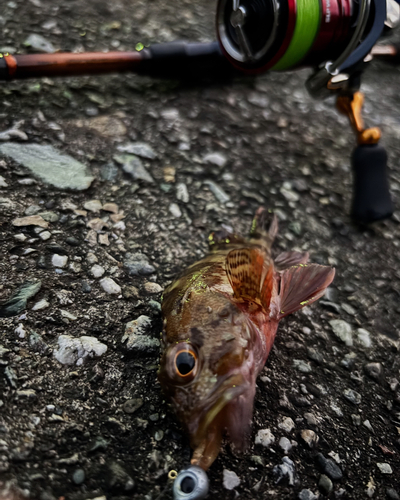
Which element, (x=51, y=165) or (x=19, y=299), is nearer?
(x=19, y=299)

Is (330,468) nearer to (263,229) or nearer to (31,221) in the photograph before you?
(263,229)

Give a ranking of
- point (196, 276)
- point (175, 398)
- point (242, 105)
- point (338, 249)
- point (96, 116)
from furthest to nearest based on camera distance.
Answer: point (242, 105), point (96, 116), point (338, 249), point (196, 276), point (175, 398)

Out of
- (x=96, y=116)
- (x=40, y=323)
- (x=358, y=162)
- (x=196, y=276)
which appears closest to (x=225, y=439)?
(x=196, y=276)

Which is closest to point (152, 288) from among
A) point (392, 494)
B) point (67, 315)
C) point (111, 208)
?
point (67, 315)

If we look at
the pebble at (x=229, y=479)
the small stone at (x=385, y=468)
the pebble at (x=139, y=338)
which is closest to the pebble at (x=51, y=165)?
the pebble at (x=139, y=338)

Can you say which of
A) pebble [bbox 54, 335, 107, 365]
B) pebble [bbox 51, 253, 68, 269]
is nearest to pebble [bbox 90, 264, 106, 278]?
pebble [bbox 51, 253, 68, 269]

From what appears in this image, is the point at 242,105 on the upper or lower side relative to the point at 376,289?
upper

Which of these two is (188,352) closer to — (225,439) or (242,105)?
(225,439)
